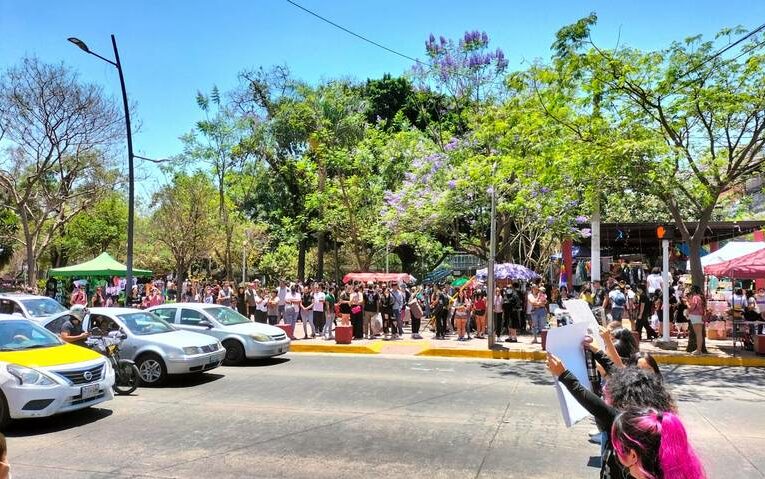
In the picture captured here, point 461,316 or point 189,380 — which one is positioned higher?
point 461,316

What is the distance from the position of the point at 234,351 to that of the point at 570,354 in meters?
10.6

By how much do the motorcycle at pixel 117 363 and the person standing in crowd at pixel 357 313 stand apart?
8.17m

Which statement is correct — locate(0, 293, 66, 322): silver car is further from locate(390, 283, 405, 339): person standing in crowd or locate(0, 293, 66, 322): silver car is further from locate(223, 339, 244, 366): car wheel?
locate(390, 283, 405, 339): person standing in crowd

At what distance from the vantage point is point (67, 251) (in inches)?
1940

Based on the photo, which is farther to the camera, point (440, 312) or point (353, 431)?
point (440, 312)

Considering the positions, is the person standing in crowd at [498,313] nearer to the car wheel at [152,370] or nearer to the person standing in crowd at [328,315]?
the person standing in crowd at [328,315]

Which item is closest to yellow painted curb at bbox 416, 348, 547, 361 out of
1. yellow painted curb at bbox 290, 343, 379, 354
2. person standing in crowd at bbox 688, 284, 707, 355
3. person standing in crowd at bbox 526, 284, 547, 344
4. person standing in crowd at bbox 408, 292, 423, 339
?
yellow painted curb at bbox 290, 343, 379, 354

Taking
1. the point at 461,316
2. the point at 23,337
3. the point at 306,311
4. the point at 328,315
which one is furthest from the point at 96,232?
the point at 23,337

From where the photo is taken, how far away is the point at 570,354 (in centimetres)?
385

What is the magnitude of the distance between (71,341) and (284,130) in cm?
2344

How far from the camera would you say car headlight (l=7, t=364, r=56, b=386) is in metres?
7.31

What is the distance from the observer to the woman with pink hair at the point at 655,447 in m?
2.17

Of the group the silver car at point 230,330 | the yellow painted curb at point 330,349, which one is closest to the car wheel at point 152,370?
the silver car at point 230,330

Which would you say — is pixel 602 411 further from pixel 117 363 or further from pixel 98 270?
pixel 98 270
